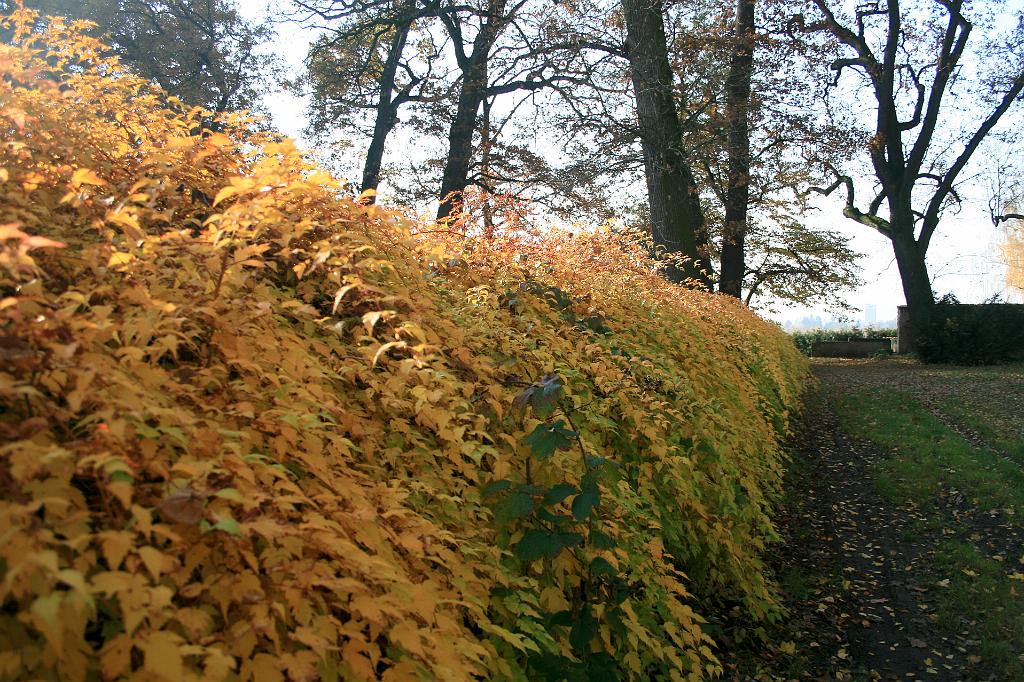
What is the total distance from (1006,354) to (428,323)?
22.5 metres

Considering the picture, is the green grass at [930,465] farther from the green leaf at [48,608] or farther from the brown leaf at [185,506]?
the green leaf at [48,608]

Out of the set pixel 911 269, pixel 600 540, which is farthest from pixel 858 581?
pixel 911 269

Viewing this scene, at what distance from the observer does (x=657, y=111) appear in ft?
44.4

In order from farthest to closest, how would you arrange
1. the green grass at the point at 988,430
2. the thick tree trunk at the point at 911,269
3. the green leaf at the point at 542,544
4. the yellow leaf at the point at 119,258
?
the thick tree trunk at the point at 911,269 → the green grass at the point at 988,430 → the green leaf at the point at 542,544 → the yellow leaf at the point at 119,258

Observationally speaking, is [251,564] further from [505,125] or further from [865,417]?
[505,125]

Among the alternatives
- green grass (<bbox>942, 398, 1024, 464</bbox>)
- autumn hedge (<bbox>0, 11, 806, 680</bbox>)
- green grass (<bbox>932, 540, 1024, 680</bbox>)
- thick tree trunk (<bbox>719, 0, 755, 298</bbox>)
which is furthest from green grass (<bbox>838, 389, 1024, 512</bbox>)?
thick tree trunk (<bbox>719, 0, 755, 298</bbox>)

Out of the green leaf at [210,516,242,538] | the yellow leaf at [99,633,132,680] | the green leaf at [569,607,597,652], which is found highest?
the green leaf at [210,516,242,538]

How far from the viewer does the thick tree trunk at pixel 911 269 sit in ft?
73.3

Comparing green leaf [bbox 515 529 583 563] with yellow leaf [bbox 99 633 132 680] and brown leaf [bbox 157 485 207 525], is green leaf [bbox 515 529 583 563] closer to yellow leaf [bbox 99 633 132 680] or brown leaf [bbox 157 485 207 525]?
brown leaf [bbox 157 485 207 525]

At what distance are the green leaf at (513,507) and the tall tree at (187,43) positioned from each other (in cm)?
2280

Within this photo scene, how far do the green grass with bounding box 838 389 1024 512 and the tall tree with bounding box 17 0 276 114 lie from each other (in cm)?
2056

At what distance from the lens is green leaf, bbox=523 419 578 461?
7.68 ft

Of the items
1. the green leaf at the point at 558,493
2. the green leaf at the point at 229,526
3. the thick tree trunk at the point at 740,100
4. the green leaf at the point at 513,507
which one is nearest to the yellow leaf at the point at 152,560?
the green leaf at the point at 229,526

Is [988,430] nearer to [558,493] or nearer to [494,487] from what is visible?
[558,493]
